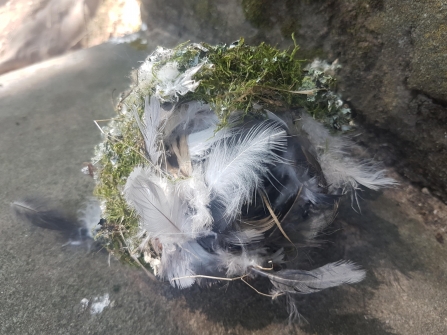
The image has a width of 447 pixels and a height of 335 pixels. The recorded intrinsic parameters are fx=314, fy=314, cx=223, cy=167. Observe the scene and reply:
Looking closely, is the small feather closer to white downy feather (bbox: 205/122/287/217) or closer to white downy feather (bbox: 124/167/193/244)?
white downy feather (bbox: 124/167/193/244)

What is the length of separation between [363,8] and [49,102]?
4.64 ft

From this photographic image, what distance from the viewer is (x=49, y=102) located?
1529 mm

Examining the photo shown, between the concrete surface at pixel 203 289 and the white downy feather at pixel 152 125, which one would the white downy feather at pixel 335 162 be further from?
the white downy feather at pixel 152 125

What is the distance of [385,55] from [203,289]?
950 millimetres

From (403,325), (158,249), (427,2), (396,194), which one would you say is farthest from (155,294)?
(427,2)

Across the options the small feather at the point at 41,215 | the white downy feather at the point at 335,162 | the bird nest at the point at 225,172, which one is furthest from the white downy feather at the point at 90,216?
the white downy feather at the point at 335,162

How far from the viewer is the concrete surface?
2.79 ft

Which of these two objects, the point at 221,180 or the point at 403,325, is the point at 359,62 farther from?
the point at 403,325

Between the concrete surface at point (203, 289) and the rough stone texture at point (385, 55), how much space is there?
0.53 ft

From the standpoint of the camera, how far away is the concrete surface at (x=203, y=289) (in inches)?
33.5

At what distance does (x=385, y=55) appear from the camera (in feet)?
3.43

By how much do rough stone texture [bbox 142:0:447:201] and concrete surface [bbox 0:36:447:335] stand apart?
16 centimetres

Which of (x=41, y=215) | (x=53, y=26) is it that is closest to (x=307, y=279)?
(x=41, y=215)

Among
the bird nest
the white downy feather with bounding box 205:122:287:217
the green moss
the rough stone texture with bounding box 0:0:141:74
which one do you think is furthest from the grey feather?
the rough stone texture with bounding box 0:0:141:74
